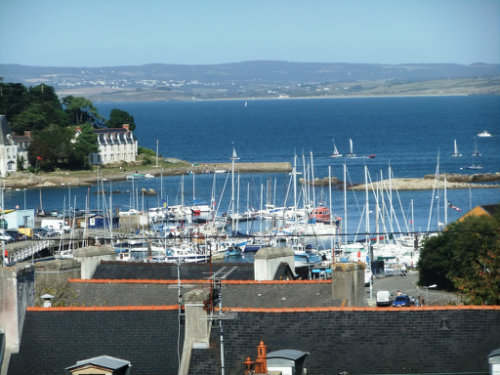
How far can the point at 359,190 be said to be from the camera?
258 feet

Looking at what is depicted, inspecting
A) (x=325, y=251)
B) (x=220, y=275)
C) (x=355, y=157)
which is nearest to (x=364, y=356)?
(x=220, y=275)

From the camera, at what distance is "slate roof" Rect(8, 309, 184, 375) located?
36.9 ft

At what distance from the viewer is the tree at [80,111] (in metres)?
126

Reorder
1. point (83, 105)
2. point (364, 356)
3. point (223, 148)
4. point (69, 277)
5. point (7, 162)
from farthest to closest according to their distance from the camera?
point (223, 148), point (83, 105), point (7, 162), point (69, 277), point (364, 356)

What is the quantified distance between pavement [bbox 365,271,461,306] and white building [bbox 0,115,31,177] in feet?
224

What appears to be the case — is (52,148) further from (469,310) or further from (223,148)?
(469,310)

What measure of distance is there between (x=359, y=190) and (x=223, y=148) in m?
58.1

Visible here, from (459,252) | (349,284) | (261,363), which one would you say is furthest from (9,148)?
(261,363)

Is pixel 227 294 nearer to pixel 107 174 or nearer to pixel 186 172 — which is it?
pixel 186 172

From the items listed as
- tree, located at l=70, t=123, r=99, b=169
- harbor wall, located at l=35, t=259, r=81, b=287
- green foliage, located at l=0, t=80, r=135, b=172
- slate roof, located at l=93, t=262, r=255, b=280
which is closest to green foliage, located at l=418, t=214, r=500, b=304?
slate roof, located at l=93, t=262, r=255, b=280

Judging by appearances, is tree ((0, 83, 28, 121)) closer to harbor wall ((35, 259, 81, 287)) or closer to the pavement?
the pavement

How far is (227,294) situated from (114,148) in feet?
332

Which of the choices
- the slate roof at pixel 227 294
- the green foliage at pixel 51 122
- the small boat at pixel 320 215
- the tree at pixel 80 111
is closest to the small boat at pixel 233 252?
the small boat at pixel 320 215

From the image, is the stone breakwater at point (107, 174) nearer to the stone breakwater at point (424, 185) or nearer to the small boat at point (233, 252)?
the stone breakwater at point (424, 185)
